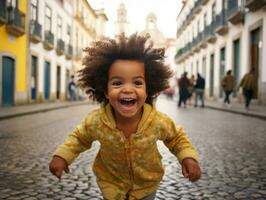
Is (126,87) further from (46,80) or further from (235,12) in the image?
(46,80)

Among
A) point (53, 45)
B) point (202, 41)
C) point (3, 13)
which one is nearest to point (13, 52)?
point (3, 13)

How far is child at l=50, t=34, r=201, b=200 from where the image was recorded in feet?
7.18

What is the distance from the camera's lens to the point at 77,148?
233 cm

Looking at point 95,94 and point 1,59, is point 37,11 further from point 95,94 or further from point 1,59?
point 95,94

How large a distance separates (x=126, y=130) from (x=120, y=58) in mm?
391

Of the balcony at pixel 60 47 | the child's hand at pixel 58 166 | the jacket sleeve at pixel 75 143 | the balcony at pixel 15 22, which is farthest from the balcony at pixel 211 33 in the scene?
the child's hand at pixel 58 166

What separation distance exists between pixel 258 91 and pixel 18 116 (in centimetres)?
1028

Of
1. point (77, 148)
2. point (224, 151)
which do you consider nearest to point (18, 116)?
point (224, 151)

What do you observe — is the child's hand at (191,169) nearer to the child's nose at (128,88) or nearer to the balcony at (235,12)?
the child's nose at (128,88)

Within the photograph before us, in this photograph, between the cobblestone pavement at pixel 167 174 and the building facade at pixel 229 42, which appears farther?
the building facade at pixel 229 42

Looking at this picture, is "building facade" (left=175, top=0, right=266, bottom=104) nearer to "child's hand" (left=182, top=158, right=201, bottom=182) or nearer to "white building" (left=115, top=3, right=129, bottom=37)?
"child's hand" (left=182, top=158, right=201, bottom=182)

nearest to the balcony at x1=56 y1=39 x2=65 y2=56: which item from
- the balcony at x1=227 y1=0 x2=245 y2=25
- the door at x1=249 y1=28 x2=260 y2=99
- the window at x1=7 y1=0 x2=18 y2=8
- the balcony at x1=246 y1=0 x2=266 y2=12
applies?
the window at x1=7 y1=0 x2=18 y2=8

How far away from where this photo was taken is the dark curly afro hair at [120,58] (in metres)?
2.27

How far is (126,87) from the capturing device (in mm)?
2129
